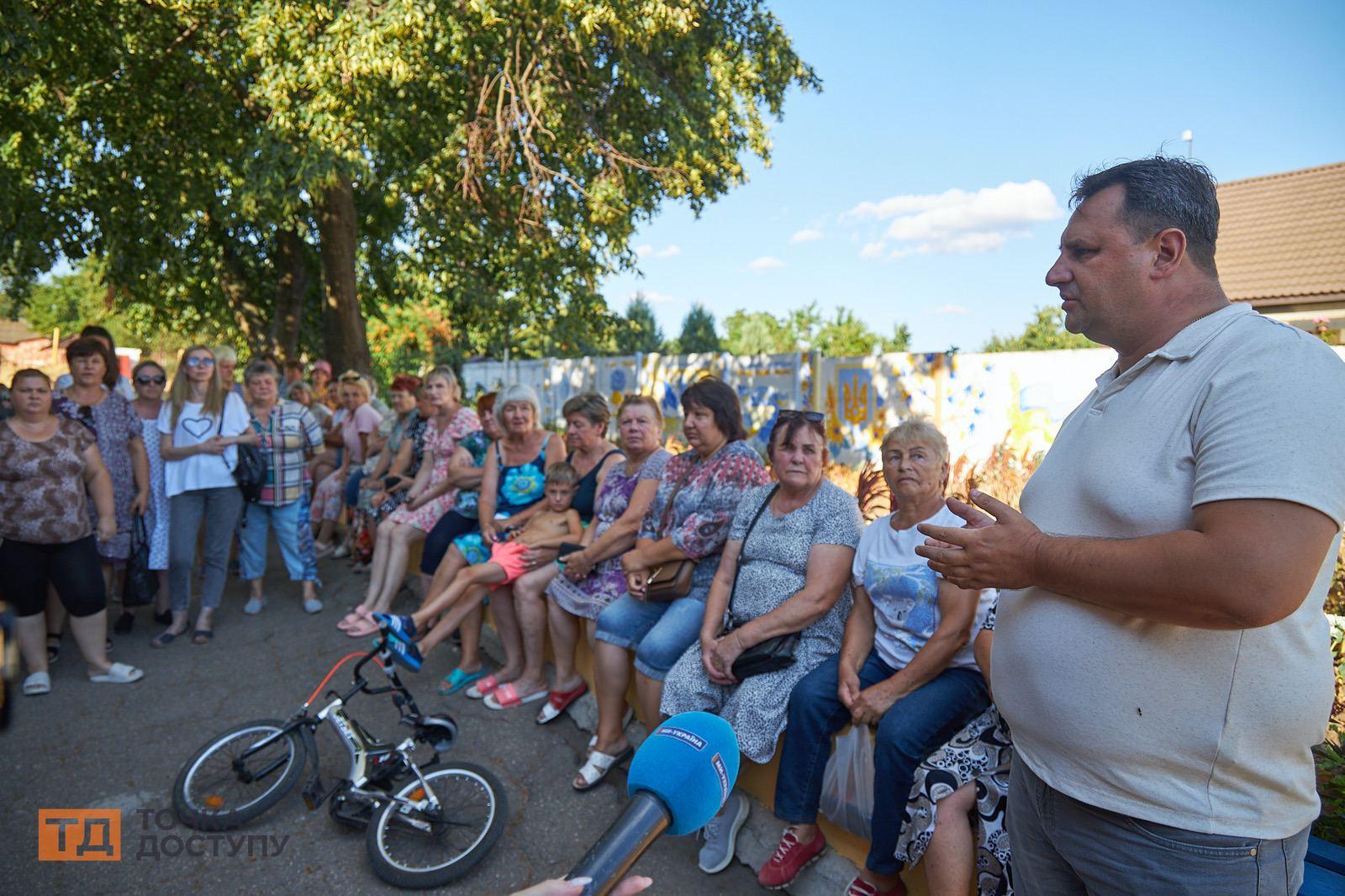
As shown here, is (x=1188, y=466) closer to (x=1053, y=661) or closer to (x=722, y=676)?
(x=1053, y=661)

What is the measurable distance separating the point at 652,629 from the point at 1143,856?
7.93ft

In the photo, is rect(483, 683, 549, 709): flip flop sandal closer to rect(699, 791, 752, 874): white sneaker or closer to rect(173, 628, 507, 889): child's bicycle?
rect(173, 628, 507, 889): child's bicycle

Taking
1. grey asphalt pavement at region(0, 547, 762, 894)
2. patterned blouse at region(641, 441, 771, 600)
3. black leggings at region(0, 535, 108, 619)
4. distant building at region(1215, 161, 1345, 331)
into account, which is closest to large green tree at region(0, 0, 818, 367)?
black leggings at region(0, 535, 108, 619)

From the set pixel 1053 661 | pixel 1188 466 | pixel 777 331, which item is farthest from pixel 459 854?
pixel 777 331

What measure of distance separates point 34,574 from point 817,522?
14.3 ft

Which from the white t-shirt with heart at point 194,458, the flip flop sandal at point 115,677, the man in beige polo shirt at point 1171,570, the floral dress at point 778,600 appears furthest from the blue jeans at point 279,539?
the man in beige polo shirt at point 1171,570

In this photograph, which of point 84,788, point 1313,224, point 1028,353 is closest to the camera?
point 84,788

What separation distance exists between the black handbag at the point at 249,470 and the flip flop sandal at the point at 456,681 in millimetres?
2209

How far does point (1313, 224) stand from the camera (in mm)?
16750

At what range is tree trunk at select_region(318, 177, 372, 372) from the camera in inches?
454

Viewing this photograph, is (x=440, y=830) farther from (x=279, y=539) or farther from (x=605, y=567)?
(x=279, y=539)

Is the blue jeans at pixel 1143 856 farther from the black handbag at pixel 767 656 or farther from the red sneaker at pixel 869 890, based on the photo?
the black handbag at pixel 767 656

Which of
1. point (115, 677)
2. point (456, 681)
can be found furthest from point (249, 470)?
point (456, 681)

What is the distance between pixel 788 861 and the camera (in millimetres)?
2854
